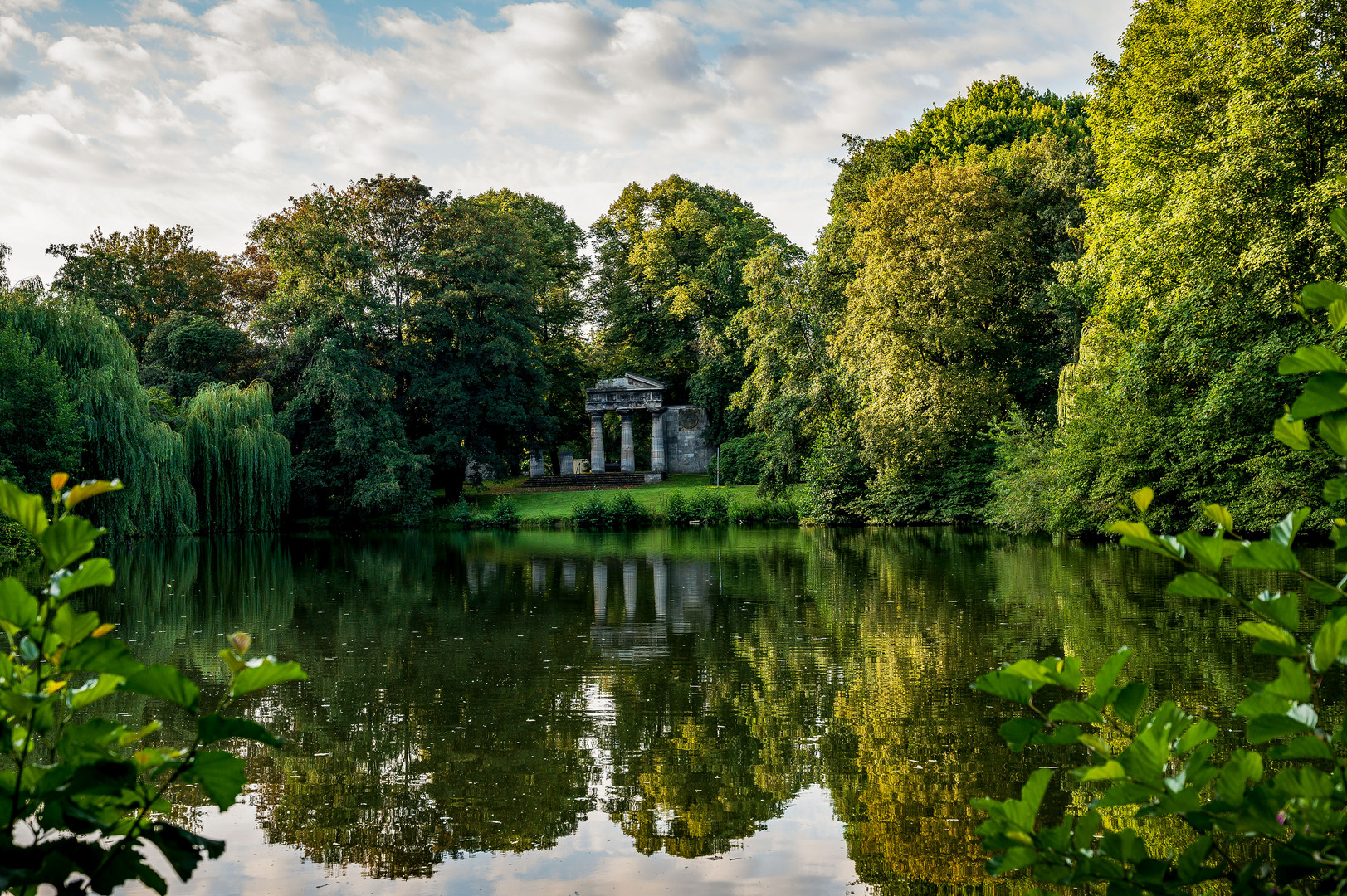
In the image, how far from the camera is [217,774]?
144 centimetres

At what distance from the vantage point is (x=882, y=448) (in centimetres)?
2756

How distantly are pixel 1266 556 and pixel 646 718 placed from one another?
18.7 ft

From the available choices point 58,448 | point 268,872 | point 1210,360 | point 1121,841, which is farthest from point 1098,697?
point 58,448

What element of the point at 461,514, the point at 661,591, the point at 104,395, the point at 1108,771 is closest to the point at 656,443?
the point at 461,514

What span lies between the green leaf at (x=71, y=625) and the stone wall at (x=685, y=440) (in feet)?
145

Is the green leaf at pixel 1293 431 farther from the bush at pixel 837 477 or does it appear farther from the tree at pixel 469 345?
the tree at pixel 469 345

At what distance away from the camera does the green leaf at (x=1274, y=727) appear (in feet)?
4.46

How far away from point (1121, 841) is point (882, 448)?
26.6 meters

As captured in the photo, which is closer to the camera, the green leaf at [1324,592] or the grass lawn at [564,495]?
the green leaf at [1324,592]

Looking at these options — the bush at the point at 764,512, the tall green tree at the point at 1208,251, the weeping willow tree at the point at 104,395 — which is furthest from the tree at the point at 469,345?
the tall green tree at the point at 1208,251

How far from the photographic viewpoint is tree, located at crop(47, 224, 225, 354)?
37.6 meters

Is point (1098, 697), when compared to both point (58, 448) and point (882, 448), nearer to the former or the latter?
point (58, 448)

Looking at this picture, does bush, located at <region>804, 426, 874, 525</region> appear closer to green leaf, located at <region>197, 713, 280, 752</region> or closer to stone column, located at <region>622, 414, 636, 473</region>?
stone column, located at <region>622, 414, 636, 473</region>

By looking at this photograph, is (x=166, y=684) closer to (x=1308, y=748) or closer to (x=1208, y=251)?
(x=1308, y=748)
